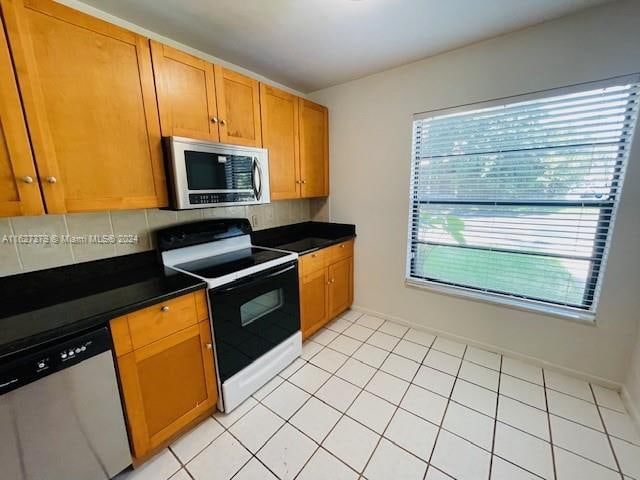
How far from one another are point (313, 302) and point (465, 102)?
2069 mm

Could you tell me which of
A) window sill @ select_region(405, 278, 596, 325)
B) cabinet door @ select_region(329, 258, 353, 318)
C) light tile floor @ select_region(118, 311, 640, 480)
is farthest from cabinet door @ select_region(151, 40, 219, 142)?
window sill @ select_region(405, 278, 596, 325)

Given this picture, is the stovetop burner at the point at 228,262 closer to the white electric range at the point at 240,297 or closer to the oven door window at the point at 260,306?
the white electric range at the point at 240,297

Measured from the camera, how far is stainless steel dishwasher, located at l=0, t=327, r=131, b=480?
934 millimetres

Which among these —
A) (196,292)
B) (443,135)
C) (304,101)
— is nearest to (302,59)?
(304,101)

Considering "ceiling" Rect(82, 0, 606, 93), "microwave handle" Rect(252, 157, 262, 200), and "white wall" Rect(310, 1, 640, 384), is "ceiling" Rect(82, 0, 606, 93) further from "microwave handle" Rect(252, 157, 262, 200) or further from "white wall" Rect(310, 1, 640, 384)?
"microwave handle" Rect(252, 157, 262, 200)

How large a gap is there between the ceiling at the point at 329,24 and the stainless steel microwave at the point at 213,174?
726 mm

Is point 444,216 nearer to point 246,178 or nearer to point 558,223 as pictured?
point 558,223

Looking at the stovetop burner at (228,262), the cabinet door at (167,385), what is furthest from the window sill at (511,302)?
the cabinet door at (167,385)

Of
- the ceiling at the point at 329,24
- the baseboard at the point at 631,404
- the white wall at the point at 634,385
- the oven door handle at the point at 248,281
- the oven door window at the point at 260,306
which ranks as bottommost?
the baseboard at the point at 631,404

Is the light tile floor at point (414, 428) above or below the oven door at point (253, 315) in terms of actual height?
below

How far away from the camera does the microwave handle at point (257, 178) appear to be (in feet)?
6.42

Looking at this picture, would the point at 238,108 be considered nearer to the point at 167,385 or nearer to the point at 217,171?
the point at 217,171

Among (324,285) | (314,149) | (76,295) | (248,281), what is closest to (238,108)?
(314,149)

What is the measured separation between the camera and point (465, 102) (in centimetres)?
202
